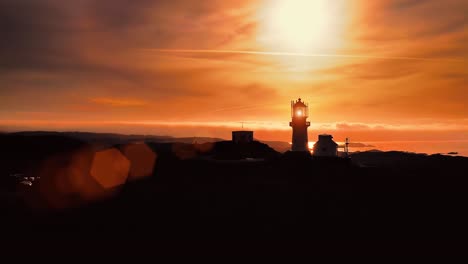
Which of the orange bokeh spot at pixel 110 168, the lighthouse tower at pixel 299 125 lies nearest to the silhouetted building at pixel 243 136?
the lighthouse tower at pixel 299 125

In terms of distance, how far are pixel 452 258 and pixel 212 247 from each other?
983 cm

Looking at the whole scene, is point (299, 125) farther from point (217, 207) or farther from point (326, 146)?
point (217, 207)

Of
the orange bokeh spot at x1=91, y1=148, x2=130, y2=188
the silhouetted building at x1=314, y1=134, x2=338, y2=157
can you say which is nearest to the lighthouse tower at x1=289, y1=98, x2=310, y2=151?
the silhouetted building at x1=314, y1=134, x2=338, y2=157

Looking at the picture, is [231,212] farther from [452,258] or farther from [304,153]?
[304,153]

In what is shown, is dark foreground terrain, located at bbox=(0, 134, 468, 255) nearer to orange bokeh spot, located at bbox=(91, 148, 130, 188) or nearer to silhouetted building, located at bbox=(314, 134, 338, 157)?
orange bokeh spot, located at bbox=(91, 148, 130, 188)

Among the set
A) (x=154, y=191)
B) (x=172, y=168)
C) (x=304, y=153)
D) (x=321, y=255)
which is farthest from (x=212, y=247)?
(x=304, y=153)

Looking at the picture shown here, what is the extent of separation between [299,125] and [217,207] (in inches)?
1301

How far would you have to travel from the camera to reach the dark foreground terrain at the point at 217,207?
65.9 feet

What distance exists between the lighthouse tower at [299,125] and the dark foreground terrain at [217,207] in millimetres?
8075

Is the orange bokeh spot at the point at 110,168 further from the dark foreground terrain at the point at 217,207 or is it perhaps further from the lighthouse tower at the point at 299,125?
the lighthouse tower at the point at 299,125

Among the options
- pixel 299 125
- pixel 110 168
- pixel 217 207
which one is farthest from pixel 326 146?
A: pixel 217 207

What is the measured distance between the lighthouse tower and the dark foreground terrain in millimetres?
8075

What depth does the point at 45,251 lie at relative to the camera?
18734mm

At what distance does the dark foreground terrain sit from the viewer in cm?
2008
